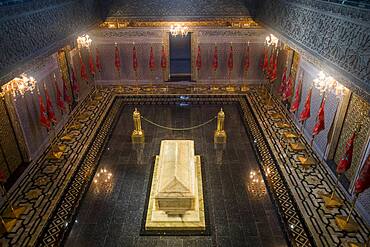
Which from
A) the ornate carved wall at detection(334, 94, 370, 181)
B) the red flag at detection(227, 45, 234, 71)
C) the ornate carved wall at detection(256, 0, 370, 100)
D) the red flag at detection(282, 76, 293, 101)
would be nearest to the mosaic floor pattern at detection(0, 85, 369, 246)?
the ornate carved wall at detection(334, 94, 370, 181)

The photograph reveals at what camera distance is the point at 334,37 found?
4.96 meters

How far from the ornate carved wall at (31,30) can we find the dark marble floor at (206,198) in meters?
2.72

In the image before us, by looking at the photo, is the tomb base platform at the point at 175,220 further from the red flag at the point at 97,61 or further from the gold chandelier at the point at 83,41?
the red flag at the point at 97,61

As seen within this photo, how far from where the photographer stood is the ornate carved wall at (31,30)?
4.70 metres

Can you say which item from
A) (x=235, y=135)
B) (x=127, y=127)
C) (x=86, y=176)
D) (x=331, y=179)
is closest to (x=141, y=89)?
(x=127, y=127)

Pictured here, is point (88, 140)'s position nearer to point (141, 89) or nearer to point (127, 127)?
point (127, 127)

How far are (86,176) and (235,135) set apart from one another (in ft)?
13.0

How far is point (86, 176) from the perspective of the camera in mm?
6242

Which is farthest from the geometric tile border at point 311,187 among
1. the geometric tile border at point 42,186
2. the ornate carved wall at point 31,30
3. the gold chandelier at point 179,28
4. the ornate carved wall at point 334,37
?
the ornate carved wall at point 31,30

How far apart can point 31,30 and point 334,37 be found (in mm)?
5508

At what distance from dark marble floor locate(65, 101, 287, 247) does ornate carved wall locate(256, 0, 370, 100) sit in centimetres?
265

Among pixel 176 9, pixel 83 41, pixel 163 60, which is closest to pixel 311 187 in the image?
pixel 163 60

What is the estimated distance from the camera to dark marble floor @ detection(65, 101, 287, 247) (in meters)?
4.80

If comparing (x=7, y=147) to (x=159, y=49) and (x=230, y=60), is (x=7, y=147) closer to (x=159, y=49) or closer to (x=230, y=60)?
(x=159, y=49)
